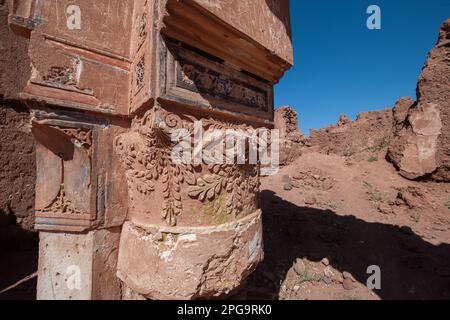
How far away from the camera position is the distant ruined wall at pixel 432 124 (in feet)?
19.9

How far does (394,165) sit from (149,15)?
29.6ft

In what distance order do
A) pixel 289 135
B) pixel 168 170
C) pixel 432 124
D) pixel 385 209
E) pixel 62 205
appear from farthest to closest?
1. pixel 289 135
2. pixel 432 124
3. pixel 385 209
4. pixel 62 205
5. pixel 168 170

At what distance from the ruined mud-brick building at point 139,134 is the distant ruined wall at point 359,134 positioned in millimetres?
11286

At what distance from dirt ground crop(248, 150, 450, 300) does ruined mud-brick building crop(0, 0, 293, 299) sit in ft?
5.38

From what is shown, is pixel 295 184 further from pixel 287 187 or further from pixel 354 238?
pixel 354 238

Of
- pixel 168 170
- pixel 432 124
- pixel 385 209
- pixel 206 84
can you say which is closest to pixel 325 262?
pixel 168 170

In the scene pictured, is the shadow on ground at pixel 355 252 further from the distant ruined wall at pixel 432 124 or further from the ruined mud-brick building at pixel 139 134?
the distant ruined wall at pixel 432 124

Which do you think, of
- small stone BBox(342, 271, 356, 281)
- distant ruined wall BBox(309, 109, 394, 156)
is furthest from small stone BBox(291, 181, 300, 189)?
distant ruined wall BBox(309, 109, 394, 156)

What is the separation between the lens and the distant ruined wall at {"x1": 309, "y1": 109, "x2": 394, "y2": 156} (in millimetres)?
11688

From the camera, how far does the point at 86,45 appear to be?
158 centimetres

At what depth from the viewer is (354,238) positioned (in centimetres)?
396

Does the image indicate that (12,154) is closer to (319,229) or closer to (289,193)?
(319,229)

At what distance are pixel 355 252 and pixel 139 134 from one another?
154 inches

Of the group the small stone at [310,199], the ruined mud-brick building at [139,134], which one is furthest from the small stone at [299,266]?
the small stone at [310,199]
